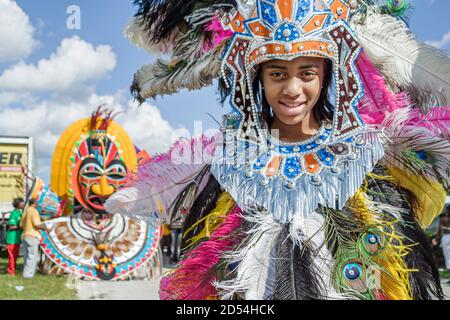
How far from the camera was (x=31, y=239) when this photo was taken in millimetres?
7027

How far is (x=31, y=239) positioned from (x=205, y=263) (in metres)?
5.95

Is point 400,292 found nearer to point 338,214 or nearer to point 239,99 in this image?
point 338,214

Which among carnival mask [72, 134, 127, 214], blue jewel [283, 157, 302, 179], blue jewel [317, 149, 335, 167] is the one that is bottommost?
blue jewel [283, 157, 302, 179]

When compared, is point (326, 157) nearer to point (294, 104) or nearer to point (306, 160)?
point (306, 160)

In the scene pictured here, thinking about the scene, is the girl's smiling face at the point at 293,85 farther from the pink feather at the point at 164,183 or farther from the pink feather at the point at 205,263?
the pink feather at the point at 205,263

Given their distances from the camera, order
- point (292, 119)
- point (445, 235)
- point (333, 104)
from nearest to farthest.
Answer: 1. point (292, 119)
2. point (333, 104)
3. point (445, 235)

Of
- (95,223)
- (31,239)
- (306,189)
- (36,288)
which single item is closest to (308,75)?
(306,189)

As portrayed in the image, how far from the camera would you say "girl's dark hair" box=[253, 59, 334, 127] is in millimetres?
1973

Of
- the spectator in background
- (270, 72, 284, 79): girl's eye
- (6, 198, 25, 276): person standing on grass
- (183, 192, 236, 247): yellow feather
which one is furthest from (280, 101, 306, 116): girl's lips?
(6, 198, 25, 276): person standing on grass

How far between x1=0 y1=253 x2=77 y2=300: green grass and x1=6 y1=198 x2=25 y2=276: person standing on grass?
0.25m

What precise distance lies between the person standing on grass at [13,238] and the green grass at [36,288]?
0.81 feet

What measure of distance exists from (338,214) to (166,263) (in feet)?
26.5

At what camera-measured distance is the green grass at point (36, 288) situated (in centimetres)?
551

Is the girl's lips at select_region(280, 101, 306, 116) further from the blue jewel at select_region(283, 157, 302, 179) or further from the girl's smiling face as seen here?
the blue jewel at select_region(283, 157, 302, 179)
